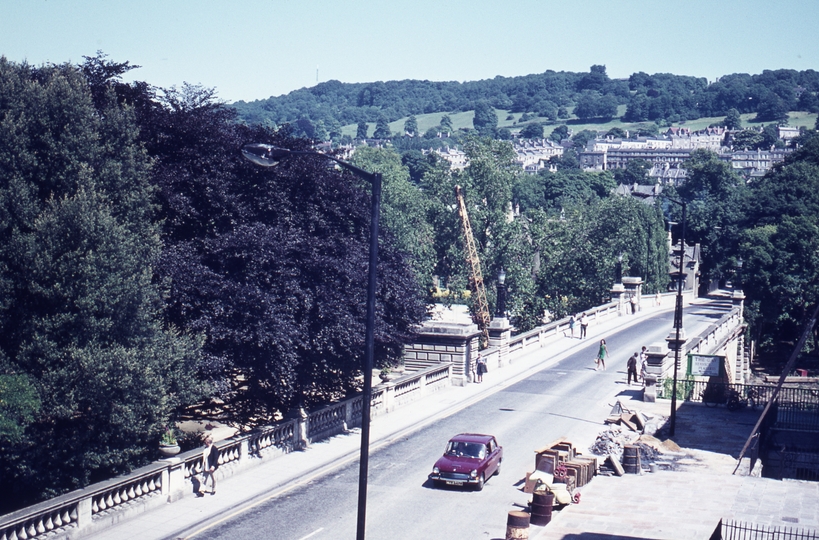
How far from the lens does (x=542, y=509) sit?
19031mm

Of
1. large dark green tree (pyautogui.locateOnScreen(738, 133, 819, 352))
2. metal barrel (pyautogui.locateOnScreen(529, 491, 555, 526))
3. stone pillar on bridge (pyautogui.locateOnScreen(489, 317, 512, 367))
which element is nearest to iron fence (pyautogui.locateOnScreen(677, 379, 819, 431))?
stone pillar on bridge (pyautogui.locateOnScreen(489, 317, 512, 367))

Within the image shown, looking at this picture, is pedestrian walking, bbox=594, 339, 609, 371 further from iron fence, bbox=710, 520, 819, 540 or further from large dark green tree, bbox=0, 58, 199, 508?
large dark green tree, bbox=0, 58, 199, 508

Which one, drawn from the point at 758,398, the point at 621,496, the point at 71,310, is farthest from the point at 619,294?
the point at 71,310

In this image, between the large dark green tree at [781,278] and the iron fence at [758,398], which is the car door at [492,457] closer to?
the iron fence at [758,398]

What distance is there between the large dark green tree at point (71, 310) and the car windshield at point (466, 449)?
261 inches

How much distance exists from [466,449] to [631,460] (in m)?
4.65

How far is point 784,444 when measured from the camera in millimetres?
31062

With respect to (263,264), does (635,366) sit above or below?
below

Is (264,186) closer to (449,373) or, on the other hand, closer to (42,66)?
(42,66)

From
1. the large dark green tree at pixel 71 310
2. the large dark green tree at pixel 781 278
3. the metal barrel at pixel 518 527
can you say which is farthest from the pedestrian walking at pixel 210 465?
the large dark green tree at pixel 781 278

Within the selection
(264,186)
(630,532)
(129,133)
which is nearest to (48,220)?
(129,133)

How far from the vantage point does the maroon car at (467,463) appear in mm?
21469

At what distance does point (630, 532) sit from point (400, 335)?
11.7 metres

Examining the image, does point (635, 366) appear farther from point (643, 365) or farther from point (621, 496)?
point (621, 496)
